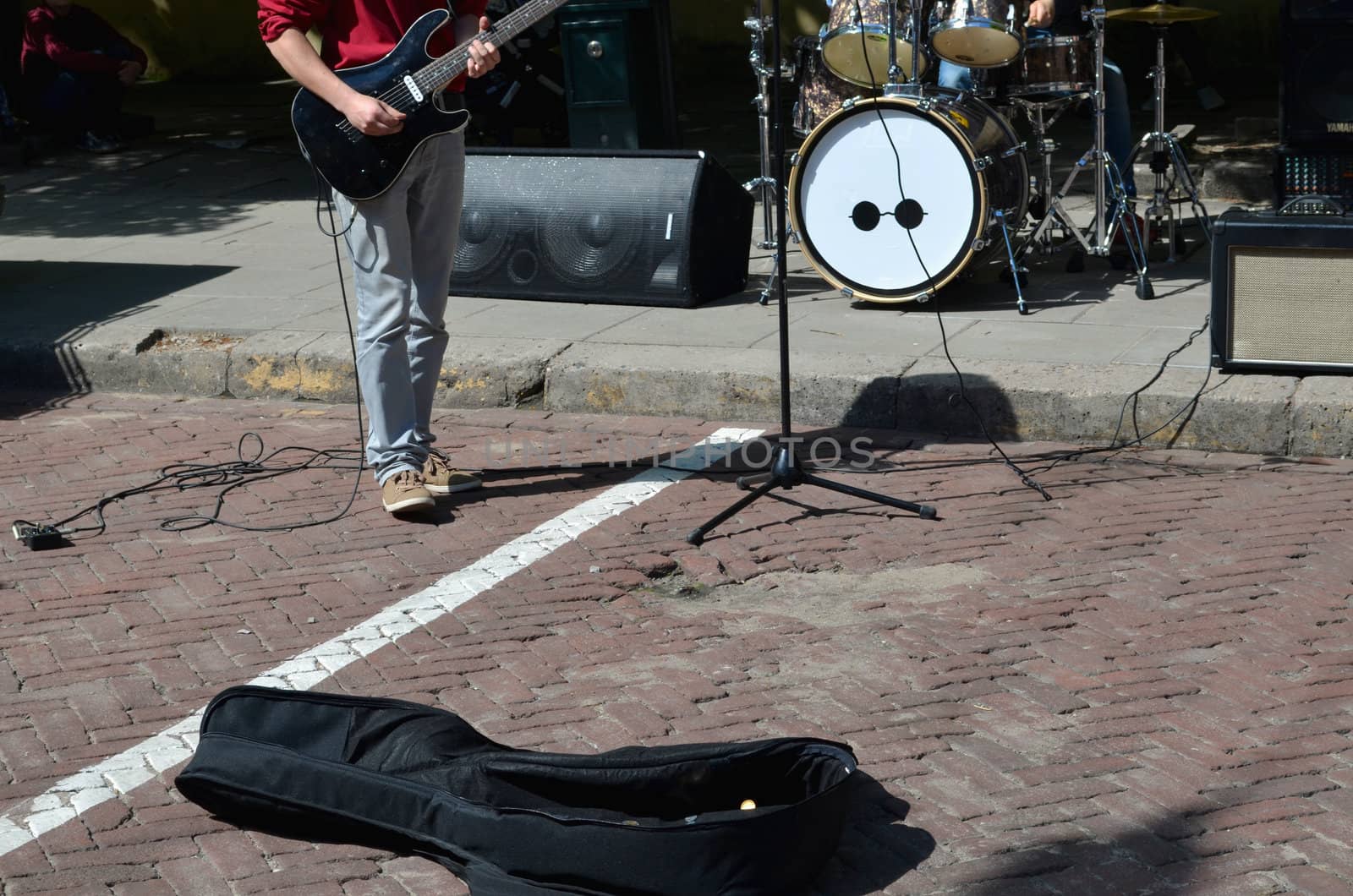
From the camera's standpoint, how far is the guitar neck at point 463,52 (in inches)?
185

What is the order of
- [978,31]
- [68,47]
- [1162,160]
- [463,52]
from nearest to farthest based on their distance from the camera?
1. [463,52]
2. [978,31]
3. [1162,160]
4. [68,47]

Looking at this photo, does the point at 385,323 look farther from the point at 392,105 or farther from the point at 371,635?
the point at 371,635

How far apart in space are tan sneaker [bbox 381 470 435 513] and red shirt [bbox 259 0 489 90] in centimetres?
120

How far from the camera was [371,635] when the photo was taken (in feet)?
13.5

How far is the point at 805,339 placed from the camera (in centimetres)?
635

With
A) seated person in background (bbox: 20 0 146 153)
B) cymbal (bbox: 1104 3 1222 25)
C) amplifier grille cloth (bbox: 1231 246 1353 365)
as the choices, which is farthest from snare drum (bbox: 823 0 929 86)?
seated person in background (bbox: 20 0 146 153)

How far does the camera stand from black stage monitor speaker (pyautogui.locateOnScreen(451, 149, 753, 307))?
6.81 metres

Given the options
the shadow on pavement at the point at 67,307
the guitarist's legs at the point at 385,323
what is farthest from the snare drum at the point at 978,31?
the shadow on pavement at the point at 67,307

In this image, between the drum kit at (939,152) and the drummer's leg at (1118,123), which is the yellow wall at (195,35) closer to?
the drum kit at (939,152)

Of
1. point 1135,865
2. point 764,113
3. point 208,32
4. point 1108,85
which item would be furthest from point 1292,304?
point 208,32

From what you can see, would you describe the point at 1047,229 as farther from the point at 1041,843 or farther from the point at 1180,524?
the point at 1041,843

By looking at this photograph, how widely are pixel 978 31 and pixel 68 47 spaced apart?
8060 mm

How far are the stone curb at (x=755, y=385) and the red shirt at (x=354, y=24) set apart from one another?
1559mm

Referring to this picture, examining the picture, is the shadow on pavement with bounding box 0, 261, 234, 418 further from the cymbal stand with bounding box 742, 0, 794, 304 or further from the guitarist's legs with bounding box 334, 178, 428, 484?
the cymbal stand with bounding box 742, 0, 794, 304
